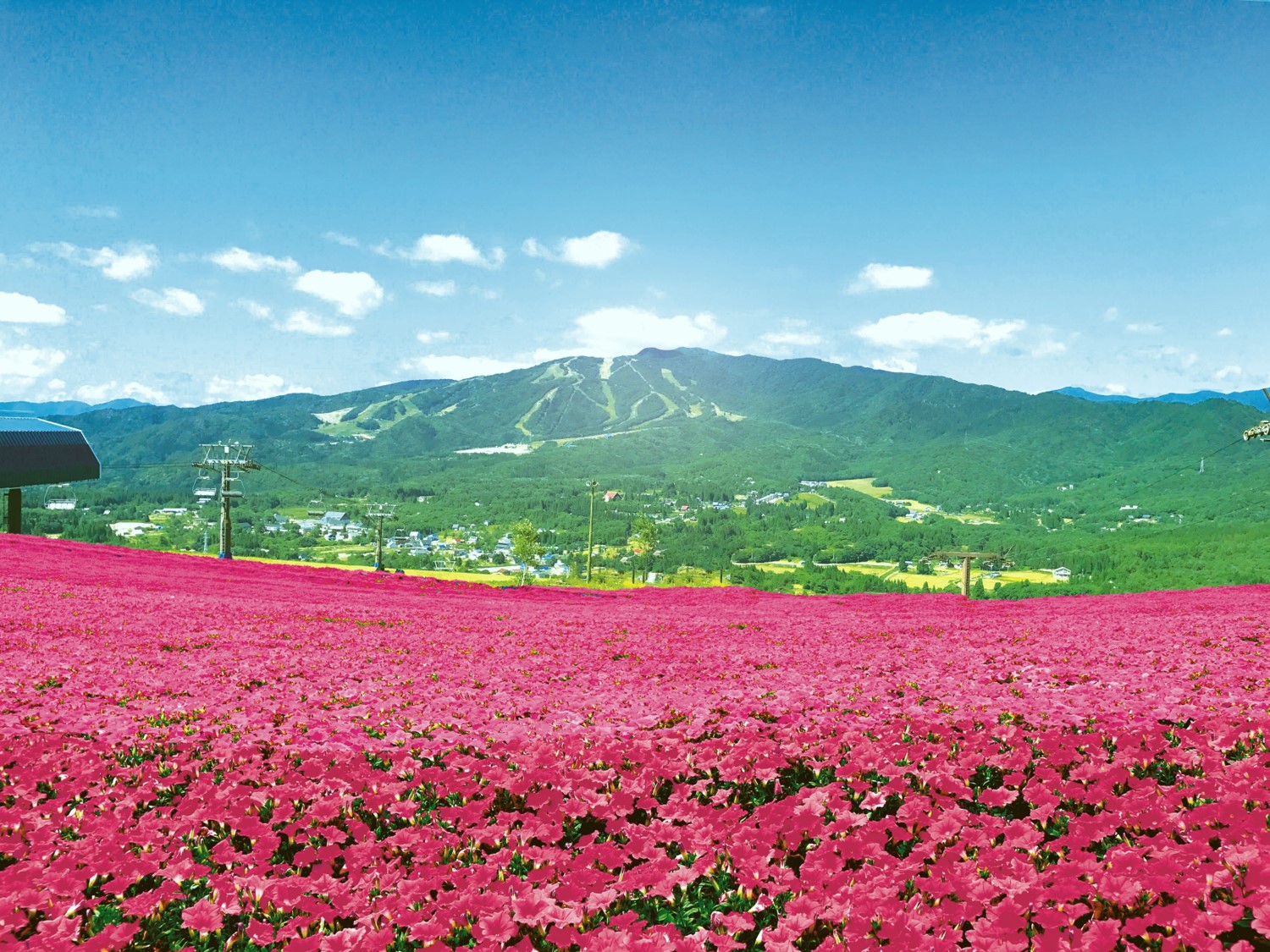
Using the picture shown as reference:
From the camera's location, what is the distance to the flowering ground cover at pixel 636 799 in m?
Answer: 4.14

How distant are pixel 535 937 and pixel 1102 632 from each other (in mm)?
13913

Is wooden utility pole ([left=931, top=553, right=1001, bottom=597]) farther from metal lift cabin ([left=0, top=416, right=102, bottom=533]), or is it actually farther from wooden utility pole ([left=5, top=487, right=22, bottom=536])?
wooden utility pole ([left=5, top=487, right=22, bottom=536])

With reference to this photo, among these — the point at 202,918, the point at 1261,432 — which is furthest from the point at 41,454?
the point at 1261,432

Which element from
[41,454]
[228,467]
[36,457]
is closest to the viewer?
[36,457]

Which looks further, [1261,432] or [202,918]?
[1261,432]

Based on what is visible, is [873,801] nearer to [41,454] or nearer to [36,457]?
[36,457]

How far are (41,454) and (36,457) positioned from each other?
15.9 inches

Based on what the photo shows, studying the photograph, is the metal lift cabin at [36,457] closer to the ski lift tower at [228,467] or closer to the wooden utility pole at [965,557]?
the ski lift tower at [228,467]

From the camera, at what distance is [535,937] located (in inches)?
163

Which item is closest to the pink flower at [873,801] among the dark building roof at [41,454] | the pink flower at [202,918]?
the pink flower at [202,918]

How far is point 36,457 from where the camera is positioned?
142ft

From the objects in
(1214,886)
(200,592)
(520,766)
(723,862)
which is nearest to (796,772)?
(723,862)

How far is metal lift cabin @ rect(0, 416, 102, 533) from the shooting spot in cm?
4140

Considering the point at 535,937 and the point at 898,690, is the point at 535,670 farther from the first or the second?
the point at 535,937
